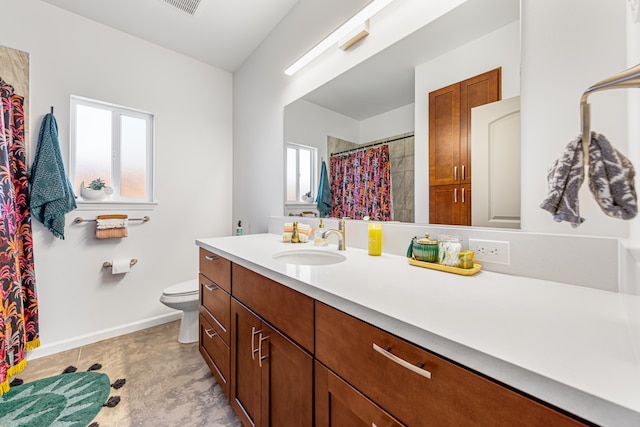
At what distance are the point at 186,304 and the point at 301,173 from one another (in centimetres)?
135

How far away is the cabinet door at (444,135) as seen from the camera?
1.04 meters

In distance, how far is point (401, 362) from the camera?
527mm

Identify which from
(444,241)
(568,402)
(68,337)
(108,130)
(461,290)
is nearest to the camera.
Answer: (568,402)

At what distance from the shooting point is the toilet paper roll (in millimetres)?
2130

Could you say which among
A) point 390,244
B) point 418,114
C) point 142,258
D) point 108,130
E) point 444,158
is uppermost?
point 108,130

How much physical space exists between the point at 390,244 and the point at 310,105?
1.14 meters

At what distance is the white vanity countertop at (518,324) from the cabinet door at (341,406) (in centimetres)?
20

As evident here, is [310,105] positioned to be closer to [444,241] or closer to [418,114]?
[418,114]

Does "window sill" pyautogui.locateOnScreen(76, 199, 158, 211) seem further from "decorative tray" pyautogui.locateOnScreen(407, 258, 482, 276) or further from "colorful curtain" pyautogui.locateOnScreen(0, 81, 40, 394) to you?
"decorative tray" pyautogui.locateOnScreen(407, 258, 482, 276)

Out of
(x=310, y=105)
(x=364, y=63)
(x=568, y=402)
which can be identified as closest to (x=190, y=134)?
(x=310, y=105)

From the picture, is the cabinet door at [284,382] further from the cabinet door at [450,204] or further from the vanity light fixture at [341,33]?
the vanity light fixture at [341,33]

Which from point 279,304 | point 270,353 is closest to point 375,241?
point 279,304

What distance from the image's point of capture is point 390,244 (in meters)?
1.28

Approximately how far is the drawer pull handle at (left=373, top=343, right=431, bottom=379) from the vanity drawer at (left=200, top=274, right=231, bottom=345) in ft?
3.11
